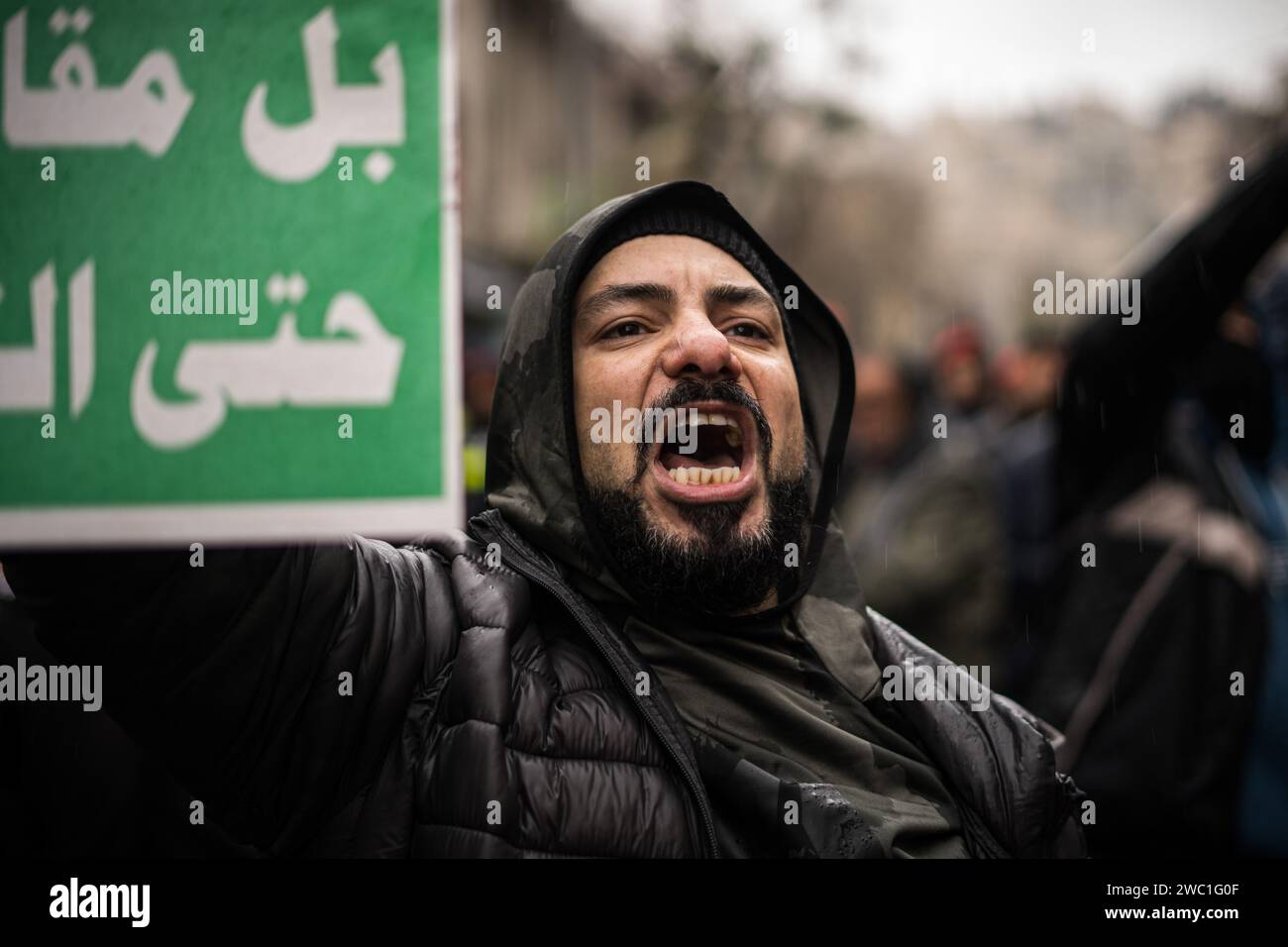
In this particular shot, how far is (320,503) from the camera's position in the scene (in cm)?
196

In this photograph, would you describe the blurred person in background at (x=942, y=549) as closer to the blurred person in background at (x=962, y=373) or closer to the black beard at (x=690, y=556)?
the blurred person in background at (x=962, y=373)

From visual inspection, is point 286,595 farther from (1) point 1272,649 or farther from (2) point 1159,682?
(1) point 1272,649

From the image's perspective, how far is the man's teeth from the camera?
72.8 inches

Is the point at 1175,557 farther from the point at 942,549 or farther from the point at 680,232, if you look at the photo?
Answer: the point at 680,232

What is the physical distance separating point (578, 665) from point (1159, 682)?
4.46 feet

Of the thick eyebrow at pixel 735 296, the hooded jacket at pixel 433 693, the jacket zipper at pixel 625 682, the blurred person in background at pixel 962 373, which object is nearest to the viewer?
the hooded jacket at pixel 433 693

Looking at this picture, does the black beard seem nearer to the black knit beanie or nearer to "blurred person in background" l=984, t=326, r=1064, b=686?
the black knit beanie

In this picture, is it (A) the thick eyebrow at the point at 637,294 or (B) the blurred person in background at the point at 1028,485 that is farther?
(B) the blurred person in background at the point at 1028,485

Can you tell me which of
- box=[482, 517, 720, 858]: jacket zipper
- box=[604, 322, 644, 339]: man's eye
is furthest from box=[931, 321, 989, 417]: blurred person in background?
box=[482, 517, 720, 858]: jacket zipper

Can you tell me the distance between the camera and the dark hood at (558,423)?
1.84 m

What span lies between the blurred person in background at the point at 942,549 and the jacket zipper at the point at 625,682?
163cm

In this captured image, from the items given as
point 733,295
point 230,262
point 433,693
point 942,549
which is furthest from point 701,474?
point 942,549

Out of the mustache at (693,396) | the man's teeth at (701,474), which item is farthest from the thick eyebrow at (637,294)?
the man's teeth at (701,474)
